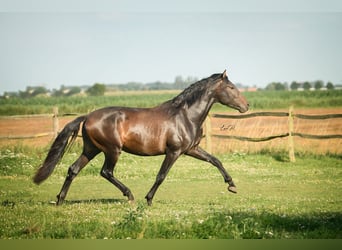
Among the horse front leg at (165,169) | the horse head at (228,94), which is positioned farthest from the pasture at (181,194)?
the horse head at (228,94)

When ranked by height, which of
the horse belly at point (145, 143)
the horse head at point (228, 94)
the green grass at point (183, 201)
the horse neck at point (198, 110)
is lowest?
the green grass at point (183, 201)

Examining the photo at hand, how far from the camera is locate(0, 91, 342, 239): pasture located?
602 centimetres

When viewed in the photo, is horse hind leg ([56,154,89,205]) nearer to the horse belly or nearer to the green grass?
the green grass

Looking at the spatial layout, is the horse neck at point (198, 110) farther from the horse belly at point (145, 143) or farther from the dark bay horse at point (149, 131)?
the horse belly at point (145, 143)

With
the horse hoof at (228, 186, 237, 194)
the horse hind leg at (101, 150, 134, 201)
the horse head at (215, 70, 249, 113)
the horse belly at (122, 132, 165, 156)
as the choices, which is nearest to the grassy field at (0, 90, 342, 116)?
the horse head at (215, 70, 249, 113)

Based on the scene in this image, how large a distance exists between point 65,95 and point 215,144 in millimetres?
2662

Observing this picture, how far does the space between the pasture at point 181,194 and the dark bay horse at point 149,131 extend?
0.45 meters

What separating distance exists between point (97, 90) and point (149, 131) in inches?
49.5

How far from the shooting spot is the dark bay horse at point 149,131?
659cm

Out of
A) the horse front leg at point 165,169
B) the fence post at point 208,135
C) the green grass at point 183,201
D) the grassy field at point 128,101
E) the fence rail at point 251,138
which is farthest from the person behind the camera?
the fence post at point 208,135

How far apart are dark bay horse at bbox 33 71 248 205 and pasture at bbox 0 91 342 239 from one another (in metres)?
0.45

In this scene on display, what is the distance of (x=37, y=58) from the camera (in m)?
7.39

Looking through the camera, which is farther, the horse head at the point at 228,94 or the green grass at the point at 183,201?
the horse head at the point at 228,94

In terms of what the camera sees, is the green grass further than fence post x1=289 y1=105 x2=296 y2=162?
No
